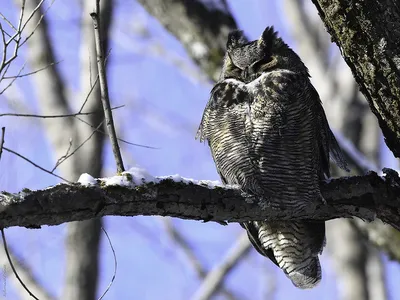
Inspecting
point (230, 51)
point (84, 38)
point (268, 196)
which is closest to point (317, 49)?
point (84, 38)

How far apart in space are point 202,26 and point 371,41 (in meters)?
2.93

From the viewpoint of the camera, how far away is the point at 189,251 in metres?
10.8

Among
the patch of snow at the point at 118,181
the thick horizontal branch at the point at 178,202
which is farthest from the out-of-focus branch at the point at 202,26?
the patch of snow at the point at 118,181

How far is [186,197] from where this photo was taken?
2990 millimetres

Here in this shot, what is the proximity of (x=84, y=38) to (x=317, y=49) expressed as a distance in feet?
14.8

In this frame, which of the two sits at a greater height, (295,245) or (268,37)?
(268,37)

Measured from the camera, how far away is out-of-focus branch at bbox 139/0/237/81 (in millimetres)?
5641

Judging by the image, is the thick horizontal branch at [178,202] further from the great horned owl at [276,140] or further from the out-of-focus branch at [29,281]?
the out-of-focus branch at [29,281]

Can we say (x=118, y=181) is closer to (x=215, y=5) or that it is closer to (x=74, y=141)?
(x=215, y=5)

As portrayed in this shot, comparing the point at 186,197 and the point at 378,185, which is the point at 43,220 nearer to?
the point at 186,197

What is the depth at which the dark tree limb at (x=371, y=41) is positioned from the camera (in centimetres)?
284

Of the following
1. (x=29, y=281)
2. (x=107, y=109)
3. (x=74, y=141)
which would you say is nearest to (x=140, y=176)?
(x=107, y=109)

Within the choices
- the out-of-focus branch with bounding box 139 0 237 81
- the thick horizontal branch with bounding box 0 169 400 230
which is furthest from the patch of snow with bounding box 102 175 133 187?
the out-of-focus branch with bounding box 139 0 237 81

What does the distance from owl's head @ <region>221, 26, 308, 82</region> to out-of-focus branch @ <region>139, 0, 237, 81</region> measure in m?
1.25
